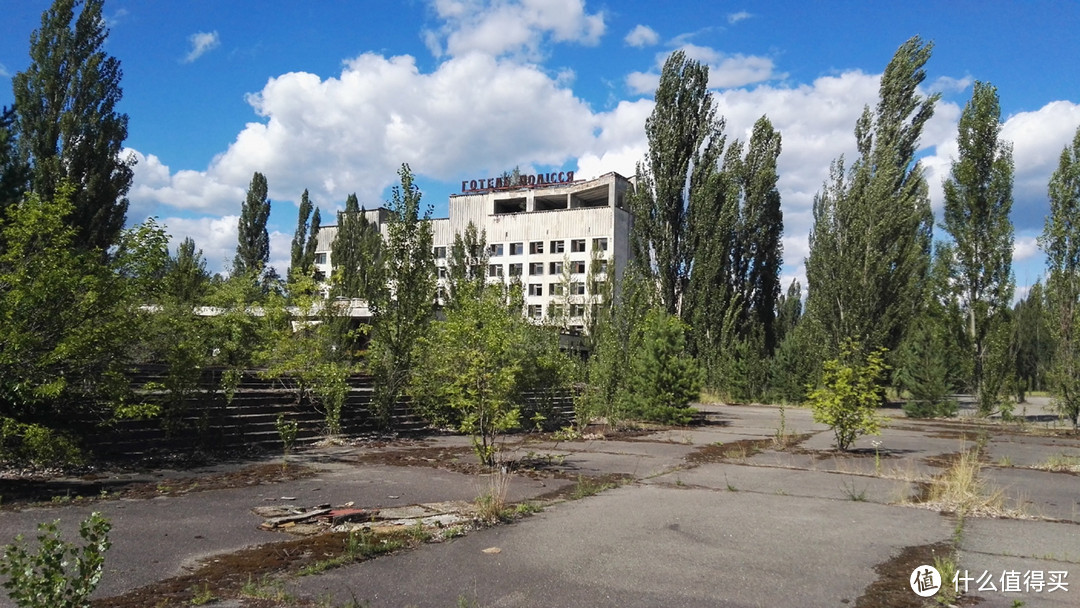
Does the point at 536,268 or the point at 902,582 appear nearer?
the point at 902,582

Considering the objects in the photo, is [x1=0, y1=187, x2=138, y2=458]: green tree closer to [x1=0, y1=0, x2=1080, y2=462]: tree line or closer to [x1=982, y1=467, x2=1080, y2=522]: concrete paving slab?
[x1=0, y1=0, x2=1080, y2=462]: tree line

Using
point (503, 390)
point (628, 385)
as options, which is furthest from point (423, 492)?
point (628, 385)

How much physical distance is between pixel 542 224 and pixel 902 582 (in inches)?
2496

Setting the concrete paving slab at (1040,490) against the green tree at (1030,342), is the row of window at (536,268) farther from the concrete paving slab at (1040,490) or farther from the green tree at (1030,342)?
the concrete paving slab at (1040,490)

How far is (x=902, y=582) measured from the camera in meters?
5.63

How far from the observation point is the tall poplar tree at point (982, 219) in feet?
91.5

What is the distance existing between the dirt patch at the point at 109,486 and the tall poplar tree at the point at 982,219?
90.1 ft


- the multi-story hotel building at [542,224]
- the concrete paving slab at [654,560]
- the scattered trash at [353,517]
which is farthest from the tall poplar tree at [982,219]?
the multi-story hotel building at [542,224]

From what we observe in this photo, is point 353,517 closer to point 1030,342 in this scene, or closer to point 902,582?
point 902,582

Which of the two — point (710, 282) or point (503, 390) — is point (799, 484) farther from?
point (710, 282)

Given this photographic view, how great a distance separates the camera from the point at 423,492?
9516 mm

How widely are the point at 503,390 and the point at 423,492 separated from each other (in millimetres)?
2115

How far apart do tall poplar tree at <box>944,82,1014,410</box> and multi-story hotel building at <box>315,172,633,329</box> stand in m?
36.1

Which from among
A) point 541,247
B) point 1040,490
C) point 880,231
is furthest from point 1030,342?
point 1040,490
